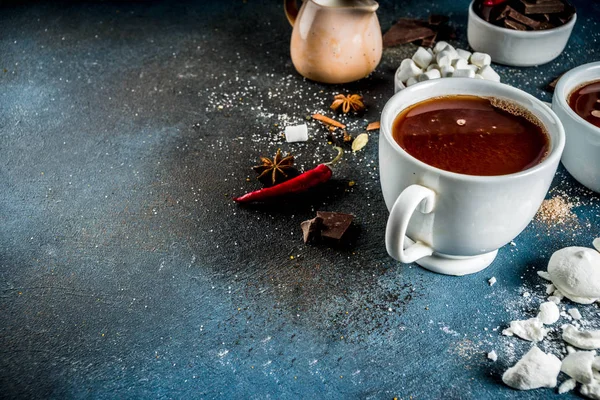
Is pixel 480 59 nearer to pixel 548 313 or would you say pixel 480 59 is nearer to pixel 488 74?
pixel 488 74

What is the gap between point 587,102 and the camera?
4.29ft

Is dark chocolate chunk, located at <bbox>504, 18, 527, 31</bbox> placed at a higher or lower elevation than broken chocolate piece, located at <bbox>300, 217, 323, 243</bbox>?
higher

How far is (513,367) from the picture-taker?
0.96 m

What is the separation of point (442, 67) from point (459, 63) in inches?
2.0

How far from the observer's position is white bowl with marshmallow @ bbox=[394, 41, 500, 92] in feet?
5.08

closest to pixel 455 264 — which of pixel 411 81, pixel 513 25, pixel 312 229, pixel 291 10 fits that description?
pixel 312 229

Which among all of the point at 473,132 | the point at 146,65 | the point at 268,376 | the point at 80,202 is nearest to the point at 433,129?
the point at 473,132

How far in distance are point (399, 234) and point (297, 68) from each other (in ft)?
3.06

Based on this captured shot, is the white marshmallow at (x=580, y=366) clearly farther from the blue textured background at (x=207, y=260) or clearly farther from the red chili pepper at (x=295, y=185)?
the red chili pepper at (x=295, y=185)

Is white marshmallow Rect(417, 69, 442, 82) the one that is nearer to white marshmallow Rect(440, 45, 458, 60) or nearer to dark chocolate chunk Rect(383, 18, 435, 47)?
white marshmallow Rect(440, 45, 458, 60)

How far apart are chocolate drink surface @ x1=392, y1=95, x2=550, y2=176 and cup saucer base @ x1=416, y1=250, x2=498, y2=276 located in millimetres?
213

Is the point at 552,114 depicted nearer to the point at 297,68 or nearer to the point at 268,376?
the point at 268,376

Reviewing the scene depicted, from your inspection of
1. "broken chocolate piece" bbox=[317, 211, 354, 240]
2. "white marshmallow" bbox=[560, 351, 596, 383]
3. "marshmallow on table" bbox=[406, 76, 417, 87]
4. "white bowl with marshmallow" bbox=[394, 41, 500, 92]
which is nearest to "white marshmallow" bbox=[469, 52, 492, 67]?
"white bowl with marshmallow" bbox=[394, 41, 500, 92]

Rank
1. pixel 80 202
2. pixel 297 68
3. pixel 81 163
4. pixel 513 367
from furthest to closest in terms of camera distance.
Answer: pixel 297 68
pixel 81 163
pixel 80 202
pixel 513 367
